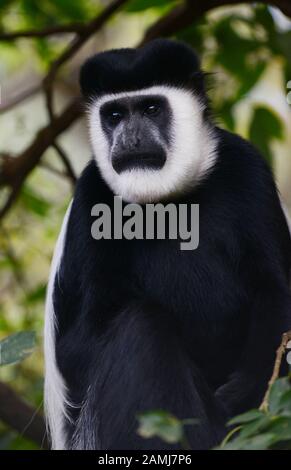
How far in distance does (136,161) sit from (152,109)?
223 millimetres

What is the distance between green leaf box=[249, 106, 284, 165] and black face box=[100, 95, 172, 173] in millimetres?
722

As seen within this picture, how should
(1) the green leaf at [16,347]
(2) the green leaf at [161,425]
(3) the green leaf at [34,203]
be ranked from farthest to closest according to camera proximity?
(3) the green leaf at [34,203]
(1) the green leaf at [16,347]
(2) the green leaf at [161,425]

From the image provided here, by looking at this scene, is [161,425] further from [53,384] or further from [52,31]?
[52,31]

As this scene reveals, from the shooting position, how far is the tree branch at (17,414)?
290cm

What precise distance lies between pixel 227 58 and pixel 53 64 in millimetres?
688

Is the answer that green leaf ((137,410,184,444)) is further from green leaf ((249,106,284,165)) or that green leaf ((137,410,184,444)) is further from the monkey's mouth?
green leaf ((249,106,284,165))

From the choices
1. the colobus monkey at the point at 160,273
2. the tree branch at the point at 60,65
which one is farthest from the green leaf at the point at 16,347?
the tree branch at the point at 60,65

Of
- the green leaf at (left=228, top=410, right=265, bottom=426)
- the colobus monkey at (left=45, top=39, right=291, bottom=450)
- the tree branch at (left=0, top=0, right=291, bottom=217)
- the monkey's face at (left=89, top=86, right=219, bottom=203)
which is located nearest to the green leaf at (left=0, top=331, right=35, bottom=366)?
the colobus monkey at (left=45, top=39, right=291, bottom=450)

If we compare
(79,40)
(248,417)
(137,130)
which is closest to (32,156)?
(79,40)

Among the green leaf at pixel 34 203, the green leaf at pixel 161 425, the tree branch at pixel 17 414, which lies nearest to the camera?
the green leaf at pixel 161 425

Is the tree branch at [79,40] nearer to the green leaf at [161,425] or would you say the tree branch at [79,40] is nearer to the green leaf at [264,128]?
the green leaf at [264,128]
